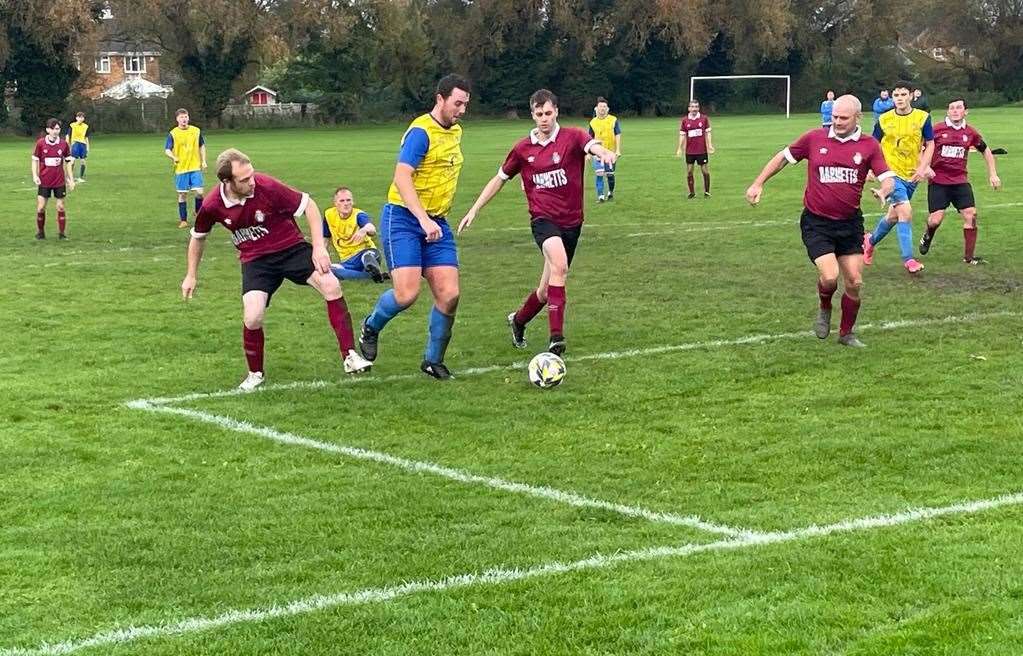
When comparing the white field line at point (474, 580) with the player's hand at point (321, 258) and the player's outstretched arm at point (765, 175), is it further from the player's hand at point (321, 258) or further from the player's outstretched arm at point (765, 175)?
the player's outstretched arm at point (765, 175)

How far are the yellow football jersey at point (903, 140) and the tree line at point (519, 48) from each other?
189 ft

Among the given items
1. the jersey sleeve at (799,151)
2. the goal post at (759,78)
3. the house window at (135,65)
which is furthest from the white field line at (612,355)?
the house window at (135,65)

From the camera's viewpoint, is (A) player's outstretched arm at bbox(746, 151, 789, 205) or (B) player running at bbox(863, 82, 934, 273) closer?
(A) player's outstretched arm at bbox(746, 151, 789, 205)

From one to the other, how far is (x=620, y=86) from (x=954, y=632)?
80.6 metres

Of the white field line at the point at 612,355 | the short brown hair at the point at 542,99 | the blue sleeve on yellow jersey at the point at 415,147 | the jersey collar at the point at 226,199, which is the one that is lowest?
the white field line at the point at 612,355

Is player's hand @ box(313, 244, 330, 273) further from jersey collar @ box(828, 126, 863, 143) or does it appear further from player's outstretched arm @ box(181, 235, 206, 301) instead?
jersey collar @ box(828, 126, 863, 143)

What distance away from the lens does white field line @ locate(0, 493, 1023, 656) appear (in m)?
5.15

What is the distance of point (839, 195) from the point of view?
1107 cm

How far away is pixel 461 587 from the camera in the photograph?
18.3 ft

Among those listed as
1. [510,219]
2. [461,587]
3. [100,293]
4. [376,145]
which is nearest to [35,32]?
[376,145]

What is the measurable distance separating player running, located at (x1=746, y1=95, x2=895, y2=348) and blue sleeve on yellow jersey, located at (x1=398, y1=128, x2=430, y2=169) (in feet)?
9.11

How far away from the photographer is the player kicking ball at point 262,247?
31.8 feet

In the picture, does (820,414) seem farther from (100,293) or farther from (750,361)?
(100,293)

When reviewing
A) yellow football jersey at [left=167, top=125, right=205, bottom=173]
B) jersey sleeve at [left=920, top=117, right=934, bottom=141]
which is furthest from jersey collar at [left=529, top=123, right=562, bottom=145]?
yellow football jersey at [left=167, top=125, right=205, bottom=173]
